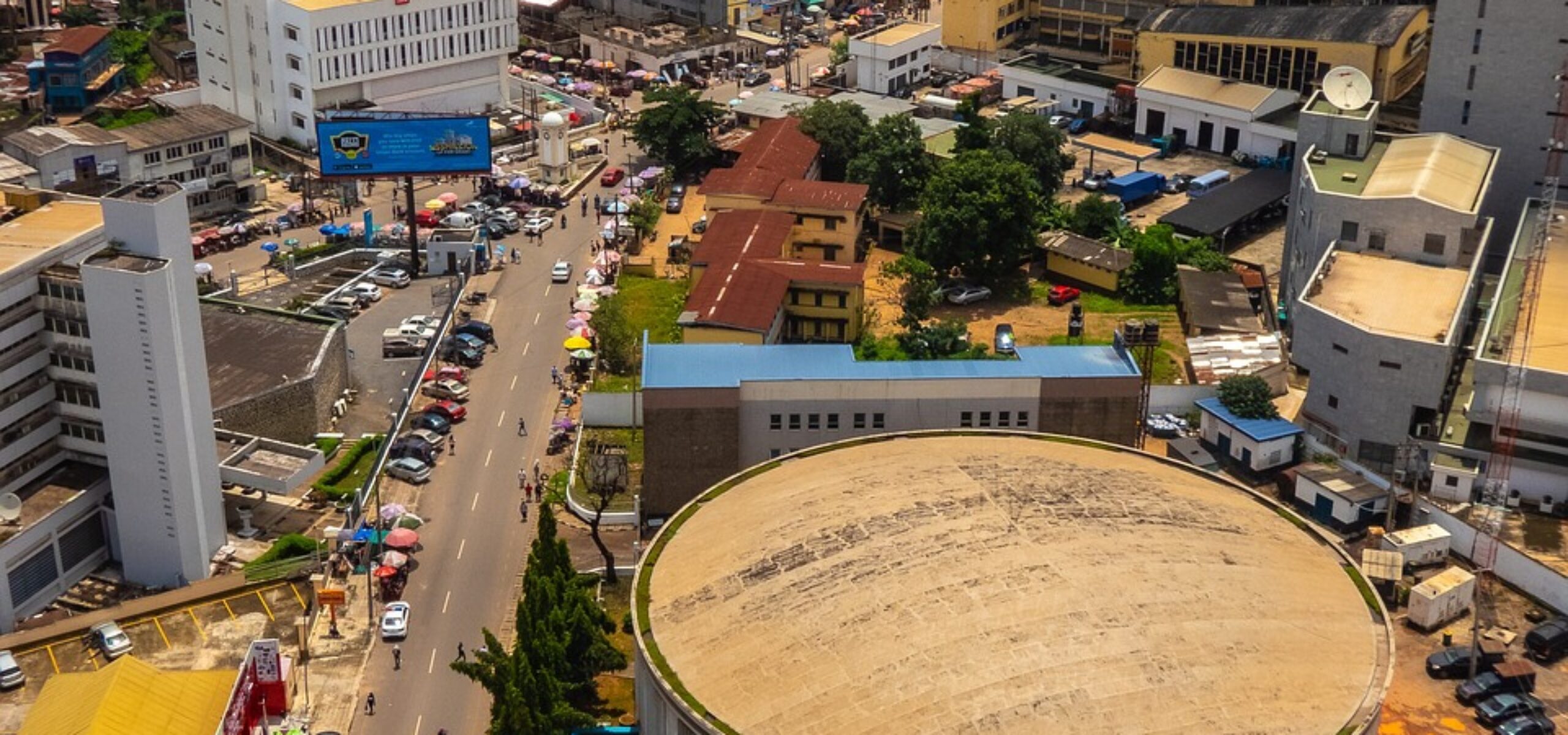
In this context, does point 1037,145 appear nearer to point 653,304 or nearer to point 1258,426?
point 653,304

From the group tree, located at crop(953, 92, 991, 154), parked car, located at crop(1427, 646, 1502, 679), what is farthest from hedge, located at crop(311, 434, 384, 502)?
parked car, located at crop(1427, 646, 1502, 679)

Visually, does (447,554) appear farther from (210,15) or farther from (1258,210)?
(210,15)

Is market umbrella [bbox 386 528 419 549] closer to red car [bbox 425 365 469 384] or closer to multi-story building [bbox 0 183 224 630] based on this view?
multi-story building [bbox 0 183 224 630]

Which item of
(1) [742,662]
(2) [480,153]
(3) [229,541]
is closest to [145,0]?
(2) [480,153]

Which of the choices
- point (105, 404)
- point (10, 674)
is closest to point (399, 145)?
point (105, 404)

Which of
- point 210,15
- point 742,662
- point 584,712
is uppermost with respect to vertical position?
point 210,15
